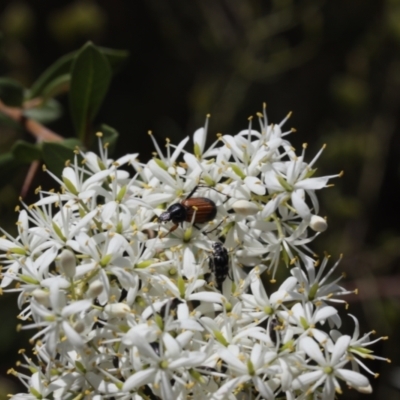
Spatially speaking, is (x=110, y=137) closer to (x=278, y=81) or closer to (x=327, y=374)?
(x=327, y=374)

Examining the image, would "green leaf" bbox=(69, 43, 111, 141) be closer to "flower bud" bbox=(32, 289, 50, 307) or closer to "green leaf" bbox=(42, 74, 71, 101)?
"green leaf" bbox=(42, 74, 71, 101)

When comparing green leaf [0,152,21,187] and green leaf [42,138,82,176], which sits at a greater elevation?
green leaf [42,138,82,176]

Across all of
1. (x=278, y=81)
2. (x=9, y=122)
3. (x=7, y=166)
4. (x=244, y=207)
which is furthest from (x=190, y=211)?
(x=278, y=81)

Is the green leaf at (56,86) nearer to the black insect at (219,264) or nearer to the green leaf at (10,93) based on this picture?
the green leaf at (10,93)

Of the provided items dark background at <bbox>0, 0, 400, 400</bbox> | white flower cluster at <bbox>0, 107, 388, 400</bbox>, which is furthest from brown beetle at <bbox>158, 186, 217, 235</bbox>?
dark background at <bbox>0, 0, 400, 400</bbox>

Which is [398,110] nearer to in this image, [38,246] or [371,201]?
[371,201]

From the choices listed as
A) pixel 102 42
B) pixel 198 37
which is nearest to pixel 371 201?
pixel 198 37
